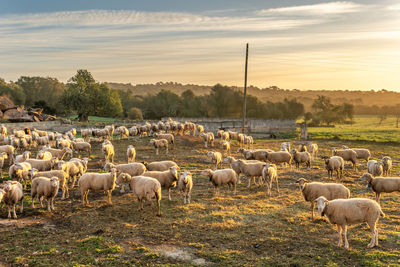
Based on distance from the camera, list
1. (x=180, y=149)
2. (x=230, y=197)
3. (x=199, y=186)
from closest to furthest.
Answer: (x=230, y=197), (x=199, y=186), (x=180, y=149)

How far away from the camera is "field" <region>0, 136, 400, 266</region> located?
837cm

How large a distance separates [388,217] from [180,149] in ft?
63.1

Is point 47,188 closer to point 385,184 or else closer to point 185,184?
point 185,184

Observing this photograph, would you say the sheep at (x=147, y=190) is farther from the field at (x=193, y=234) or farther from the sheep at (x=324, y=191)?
the sheep at (x=324, y=191)

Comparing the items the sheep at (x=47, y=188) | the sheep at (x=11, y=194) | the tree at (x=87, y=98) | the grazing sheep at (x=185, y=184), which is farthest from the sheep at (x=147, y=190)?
the tree at (x=87, y=98)

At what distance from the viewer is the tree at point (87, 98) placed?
201 ft

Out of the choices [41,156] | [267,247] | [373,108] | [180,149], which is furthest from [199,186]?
[373,108]

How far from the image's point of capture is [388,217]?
11828mm

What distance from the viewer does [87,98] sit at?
61.3 m

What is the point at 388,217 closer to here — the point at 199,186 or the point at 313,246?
the point at 313,246

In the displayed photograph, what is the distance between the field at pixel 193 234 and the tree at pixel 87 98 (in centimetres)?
5126

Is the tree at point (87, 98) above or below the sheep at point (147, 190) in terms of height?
above

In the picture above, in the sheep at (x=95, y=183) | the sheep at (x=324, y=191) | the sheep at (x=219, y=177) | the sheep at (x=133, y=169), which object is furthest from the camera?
the sheep at (x=133, y=169)

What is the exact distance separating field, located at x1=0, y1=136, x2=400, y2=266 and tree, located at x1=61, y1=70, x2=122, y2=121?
2018 inches
